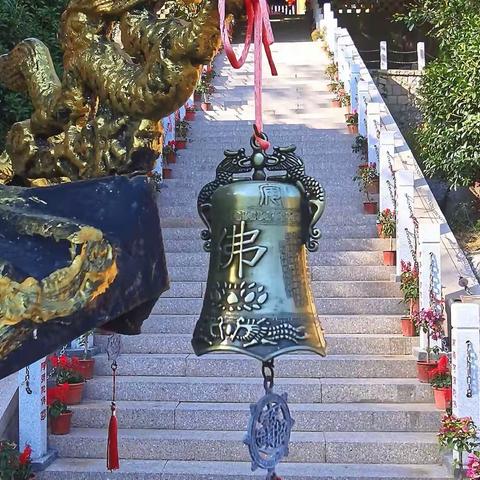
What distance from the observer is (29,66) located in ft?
8.14

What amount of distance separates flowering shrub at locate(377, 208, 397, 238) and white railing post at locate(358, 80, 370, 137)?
2.92 meters

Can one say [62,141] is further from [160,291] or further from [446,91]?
[446,91]

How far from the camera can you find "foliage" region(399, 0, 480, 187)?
11.0 metres

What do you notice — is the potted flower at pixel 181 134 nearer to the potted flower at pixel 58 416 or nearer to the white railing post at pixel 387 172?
the white railing post at pixel 387 172

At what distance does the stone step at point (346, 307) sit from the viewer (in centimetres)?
733

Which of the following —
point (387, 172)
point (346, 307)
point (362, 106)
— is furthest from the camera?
point (362, 106)

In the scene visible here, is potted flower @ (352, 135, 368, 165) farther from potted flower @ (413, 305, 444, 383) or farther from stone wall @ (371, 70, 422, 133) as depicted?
stone wall @ (371, 70, 422, 133)

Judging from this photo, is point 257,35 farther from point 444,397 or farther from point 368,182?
point 368,182

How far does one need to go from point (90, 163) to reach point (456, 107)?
9838 mm

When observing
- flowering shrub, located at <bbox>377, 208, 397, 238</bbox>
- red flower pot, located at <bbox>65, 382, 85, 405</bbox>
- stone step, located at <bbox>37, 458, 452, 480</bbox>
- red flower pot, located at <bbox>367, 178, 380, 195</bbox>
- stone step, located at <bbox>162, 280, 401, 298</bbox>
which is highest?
red flower pot, located at <bbox>367, 178, 380, 195</bbox>

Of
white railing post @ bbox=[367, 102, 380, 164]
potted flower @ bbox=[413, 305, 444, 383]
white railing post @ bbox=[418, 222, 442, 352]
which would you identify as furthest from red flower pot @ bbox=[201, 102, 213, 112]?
potted flower @ bbox=[413, 305, 444, 383]

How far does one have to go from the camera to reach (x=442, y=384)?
5.95 m

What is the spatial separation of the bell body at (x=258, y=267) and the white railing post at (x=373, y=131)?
7.58 m

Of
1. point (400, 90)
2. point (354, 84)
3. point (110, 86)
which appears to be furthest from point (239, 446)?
point (400, 90)
